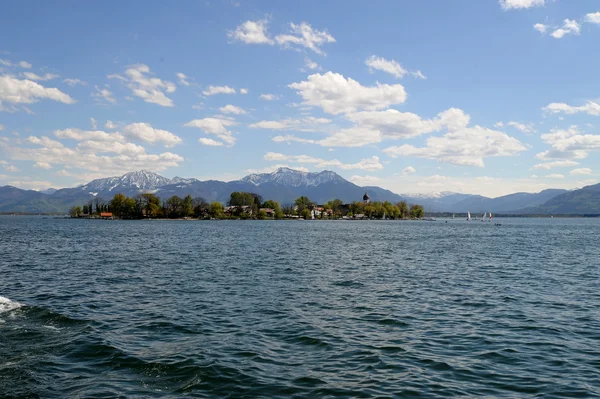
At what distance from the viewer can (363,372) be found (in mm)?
17047

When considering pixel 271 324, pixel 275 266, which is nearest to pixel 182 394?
pixel 271 324

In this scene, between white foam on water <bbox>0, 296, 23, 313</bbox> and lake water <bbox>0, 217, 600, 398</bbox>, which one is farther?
white foam on water <bbox>0, 296, 23, 313</bbox>

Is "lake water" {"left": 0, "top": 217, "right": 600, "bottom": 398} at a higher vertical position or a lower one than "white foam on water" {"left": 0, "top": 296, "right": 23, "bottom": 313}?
lower

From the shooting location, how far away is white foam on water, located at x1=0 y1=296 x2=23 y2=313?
87.6 ft

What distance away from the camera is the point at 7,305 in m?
27.7

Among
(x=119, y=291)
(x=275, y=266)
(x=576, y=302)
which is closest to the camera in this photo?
(x=576, y=302)

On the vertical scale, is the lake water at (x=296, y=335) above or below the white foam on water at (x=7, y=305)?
below

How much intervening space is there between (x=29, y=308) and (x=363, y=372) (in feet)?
71.9

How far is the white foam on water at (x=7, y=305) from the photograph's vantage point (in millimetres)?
26697

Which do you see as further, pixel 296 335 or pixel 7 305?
pixel 7 305

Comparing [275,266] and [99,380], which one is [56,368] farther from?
[275,266]

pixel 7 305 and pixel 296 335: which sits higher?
pixel 7 305

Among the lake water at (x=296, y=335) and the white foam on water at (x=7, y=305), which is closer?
the lake water at (x=296, y=335)

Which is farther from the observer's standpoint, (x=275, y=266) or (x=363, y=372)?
(x=275, y=266)
